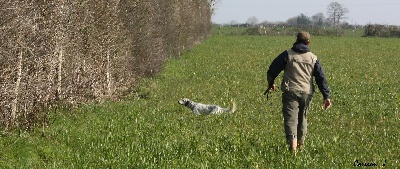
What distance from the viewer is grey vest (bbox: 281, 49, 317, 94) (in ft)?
26.7

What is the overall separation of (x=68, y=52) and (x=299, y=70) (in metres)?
5.62

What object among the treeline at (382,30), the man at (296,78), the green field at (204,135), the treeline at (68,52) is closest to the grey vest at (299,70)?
the man at (296,78)

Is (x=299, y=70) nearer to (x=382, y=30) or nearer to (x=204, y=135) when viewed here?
(x=204, y=135)

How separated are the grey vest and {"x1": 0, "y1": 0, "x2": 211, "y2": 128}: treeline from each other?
431 cm

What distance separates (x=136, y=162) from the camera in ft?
24.9

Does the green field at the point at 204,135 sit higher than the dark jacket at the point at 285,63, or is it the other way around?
the dark jacket at the point at 285,63

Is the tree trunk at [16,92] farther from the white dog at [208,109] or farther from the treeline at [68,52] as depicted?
the white dog at [208,109]

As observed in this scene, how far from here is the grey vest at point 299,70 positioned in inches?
321

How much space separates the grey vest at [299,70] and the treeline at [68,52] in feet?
14.1

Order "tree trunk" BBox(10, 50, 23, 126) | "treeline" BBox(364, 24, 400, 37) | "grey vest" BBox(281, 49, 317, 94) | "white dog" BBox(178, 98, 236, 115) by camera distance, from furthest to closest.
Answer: "treeline" BBox(364, 24, 400, 37) → "white dog" BBox(178, 98, 236, 115) → "tree trunk" BBox(10, 50, 23, 126) → "grey vest" BBox(281, 49, 317, 94)

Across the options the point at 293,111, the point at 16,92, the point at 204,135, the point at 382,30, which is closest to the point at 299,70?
the point at 293,111

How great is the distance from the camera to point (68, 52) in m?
11.3

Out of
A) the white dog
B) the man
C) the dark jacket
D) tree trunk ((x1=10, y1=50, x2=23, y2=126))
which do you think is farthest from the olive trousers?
tree trunk ((x1=10, y1=50, x2=23, y2=126))

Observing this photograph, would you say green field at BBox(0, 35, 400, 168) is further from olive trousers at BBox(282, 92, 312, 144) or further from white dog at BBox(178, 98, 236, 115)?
olive trousers at BBox(282, 92, 312, 144)
